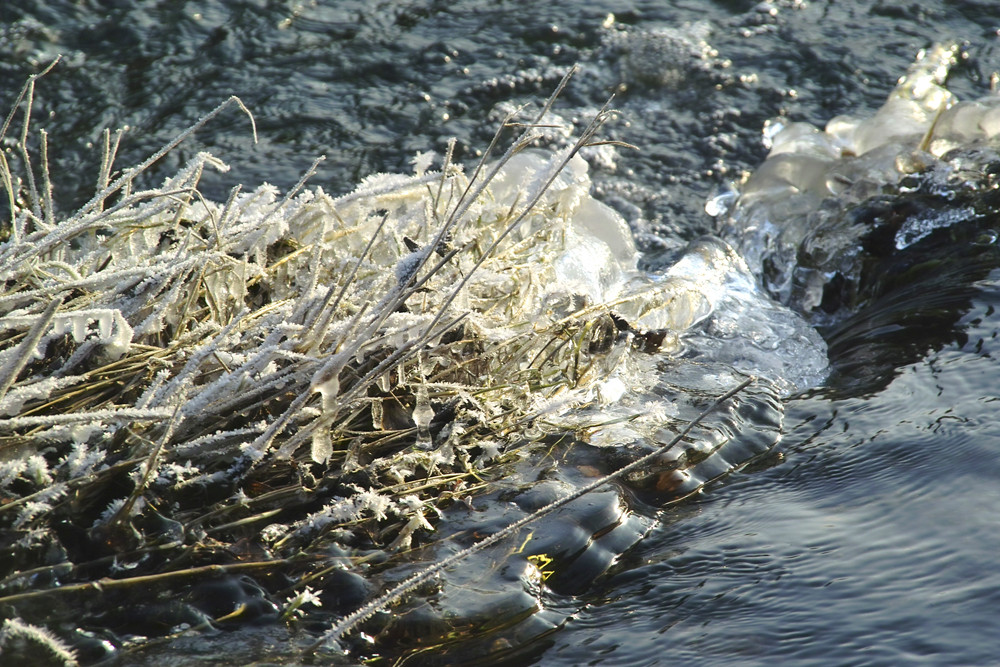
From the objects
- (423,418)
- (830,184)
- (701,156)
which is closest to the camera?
(423,418)

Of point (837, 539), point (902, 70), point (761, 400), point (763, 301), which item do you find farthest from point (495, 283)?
point (902, 70)

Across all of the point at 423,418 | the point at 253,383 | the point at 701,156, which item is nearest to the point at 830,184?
the point at 701,156

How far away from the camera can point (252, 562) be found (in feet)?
5.59

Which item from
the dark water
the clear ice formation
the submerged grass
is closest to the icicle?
the submerged grass

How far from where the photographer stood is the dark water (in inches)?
67.5

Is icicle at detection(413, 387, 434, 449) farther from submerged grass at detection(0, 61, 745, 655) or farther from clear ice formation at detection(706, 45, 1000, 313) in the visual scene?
clear ice formation at detection(706, 45, 1000, 313)

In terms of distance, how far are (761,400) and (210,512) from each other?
5.01ft

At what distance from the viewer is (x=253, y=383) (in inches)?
71.3

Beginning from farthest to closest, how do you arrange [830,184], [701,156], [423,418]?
[701,156] < [830,184] < [423,418]

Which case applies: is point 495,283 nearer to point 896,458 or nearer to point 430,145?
point 896,458

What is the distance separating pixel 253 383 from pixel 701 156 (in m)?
3.26

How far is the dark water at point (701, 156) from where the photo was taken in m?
1.71

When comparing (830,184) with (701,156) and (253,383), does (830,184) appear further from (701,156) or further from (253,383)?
(253,383)

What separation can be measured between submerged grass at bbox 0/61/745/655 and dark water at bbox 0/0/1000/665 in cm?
48
